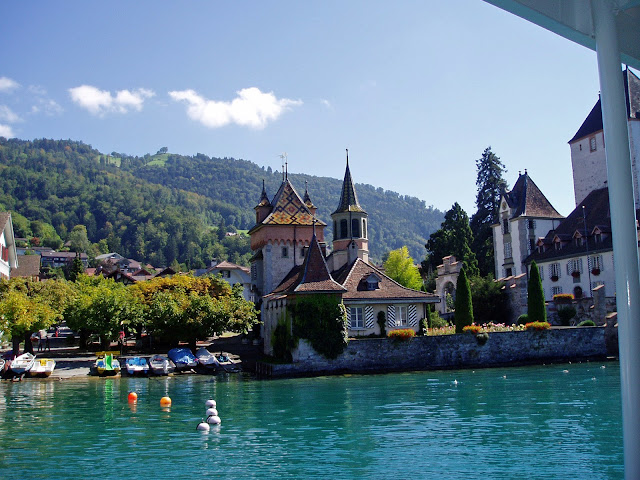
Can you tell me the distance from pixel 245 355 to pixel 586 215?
104ft

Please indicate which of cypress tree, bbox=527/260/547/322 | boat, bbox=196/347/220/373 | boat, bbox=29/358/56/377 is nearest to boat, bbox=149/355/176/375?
boat, bbox=196/347/220/373

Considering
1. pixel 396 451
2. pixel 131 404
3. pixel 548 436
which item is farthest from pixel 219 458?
pixel 131 404

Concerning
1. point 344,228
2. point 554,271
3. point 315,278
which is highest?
point 344,228

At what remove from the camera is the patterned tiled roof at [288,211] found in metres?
52.8

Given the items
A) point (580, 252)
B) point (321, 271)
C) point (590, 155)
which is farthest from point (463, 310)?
point (590, 155)

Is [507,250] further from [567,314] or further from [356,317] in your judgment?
[356,317]

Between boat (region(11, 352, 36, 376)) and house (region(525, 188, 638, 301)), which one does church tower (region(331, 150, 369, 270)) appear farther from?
boat (region(11, 352, 36, 376))

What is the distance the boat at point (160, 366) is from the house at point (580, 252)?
103ft

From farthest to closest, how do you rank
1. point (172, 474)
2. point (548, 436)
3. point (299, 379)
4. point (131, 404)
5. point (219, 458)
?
point (299, 379), point (131, 404), point (548, 436), point (219, 458), point (172, 474)

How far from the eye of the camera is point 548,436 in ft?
61.1

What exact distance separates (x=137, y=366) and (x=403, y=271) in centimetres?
5102

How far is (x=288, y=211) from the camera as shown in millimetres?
53500

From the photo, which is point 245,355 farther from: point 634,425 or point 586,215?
point 634,425

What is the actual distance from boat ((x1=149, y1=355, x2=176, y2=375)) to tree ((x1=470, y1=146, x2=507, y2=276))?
46.7 metres
